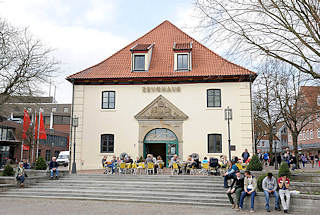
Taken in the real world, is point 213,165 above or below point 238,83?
below

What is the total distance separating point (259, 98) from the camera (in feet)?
96.5

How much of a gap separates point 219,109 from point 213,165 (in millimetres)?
6259

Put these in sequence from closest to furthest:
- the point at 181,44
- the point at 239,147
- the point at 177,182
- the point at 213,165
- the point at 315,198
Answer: the point at 315,198, the point at 177,182, the point at 213,165, the point at 239,147, the point at 181,44

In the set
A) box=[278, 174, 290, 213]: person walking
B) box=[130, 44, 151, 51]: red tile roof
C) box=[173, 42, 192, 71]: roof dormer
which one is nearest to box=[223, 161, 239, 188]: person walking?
box=[278, 174, 290, 213]: person walking

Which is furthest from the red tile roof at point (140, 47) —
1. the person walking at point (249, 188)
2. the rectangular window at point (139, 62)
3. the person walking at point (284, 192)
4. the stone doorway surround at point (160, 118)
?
the person walking at point (284, 192)

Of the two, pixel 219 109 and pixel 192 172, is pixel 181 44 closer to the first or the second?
pixel 219 109

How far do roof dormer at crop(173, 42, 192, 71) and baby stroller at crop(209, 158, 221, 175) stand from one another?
8.74 m

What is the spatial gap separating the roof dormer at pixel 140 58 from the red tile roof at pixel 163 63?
45cm

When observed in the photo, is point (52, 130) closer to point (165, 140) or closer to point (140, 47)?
point (140, 47)

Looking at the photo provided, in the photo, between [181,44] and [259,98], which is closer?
[181,44]

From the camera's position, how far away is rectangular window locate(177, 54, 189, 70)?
959 inches

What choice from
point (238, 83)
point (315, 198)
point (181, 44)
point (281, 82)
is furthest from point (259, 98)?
point (315, 198)

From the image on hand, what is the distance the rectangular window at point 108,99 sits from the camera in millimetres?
24547

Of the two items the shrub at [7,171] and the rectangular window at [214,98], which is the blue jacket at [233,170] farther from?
the shrub at [7,171]
